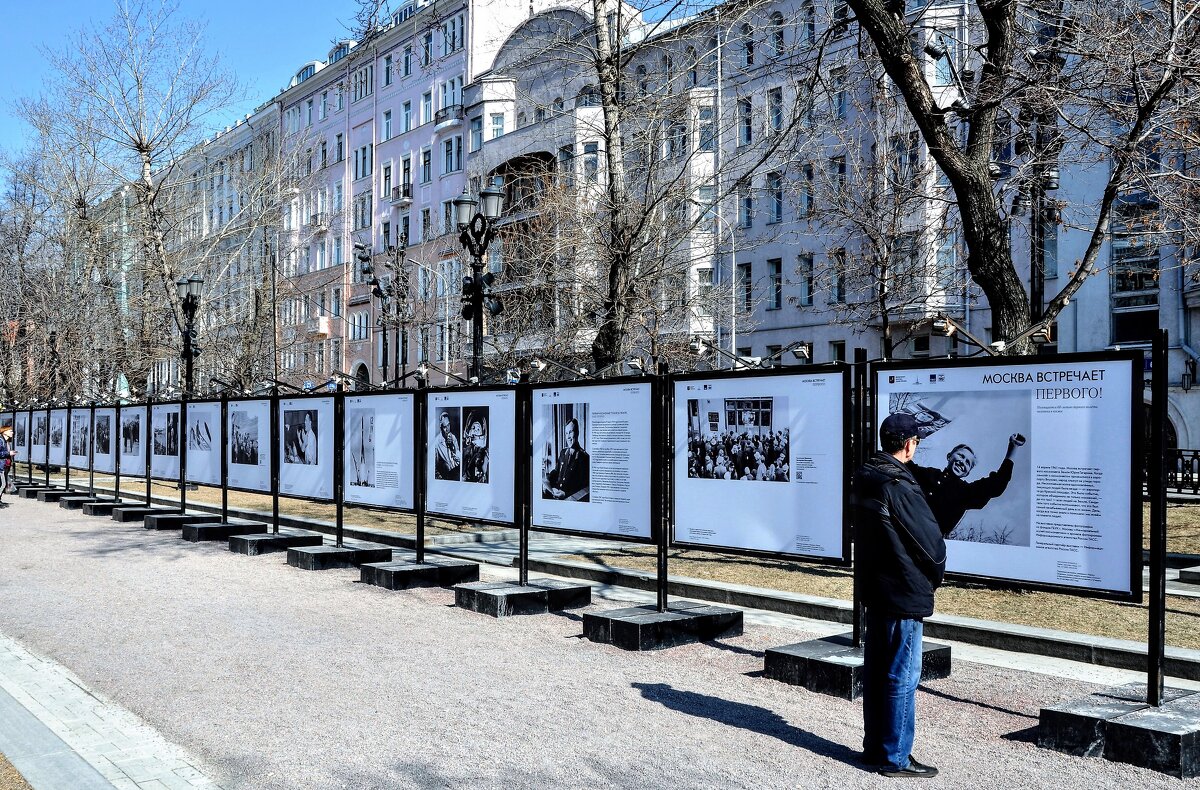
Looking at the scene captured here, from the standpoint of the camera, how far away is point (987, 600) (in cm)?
1165

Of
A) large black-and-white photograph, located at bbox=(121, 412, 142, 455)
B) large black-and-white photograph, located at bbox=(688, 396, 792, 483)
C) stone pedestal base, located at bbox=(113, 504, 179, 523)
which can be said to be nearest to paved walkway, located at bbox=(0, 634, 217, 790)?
large black-and-white photograph, located at bbox=(688, 396, 792, 483)

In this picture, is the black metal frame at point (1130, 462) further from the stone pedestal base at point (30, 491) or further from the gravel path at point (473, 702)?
the stone pedestal base at point (30, 491)

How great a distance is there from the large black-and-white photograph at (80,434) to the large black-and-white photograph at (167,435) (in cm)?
550

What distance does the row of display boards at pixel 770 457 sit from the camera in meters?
7.12

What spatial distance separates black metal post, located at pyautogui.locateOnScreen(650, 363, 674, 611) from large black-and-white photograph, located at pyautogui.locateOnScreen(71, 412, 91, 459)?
20.5 m

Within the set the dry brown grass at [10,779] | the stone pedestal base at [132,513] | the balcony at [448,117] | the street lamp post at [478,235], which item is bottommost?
the stone pedestal base at [132,513]

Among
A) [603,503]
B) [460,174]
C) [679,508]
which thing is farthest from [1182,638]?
[460,174]

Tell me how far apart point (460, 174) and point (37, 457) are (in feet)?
115

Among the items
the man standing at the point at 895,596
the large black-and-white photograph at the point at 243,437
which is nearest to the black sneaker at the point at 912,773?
the man standing at the point at 895,596

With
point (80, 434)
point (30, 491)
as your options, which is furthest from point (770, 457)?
point (30, 491)

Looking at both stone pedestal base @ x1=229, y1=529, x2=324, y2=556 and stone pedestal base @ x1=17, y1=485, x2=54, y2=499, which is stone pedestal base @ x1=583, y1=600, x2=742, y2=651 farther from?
stone pedestal base @ x1=17, y1=485, x2=54, y2=499

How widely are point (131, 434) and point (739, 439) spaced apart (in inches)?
715

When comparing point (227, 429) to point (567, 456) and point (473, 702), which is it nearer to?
point (567, 456)

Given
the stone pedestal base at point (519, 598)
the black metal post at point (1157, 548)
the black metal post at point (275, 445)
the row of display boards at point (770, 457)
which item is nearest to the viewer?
the black metal post at point (1157, 548)
